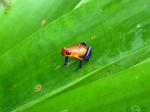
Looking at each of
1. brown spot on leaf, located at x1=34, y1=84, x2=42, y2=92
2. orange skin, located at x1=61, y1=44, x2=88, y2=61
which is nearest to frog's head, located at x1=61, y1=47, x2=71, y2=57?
orange skin, located at x1=61, y1=44, x2=88, y2=61

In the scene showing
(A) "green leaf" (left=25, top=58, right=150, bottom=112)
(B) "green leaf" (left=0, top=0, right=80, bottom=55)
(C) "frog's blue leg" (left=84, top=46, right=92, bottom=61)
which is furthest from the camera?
(B) "green leaf" (left=0, top=0, right=80, bottom=55)

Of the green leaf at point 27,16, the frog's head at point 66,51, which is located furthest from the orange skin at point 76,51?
the green leaf at point 27,16

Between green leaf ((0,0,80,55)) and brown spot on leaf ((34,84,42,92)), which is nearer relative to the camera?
brown spot on leaf ((34,84,42,92))

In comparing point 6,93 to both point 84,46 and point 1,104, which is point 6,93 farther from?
point 84,46

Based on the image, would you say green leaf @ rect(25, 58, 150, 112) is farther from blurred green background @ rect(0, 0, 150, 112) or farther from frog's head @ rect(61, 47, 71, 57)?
frog's head @ rect(61, 47, 71, 57)

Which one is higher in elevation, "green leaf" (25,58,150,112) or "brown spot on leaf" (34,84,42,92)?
"brown spot on leaf" (34,84,42,92)

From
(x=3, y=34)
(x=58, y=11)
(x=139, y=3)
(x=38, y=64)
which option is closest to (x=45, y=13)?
(x=58, y=11)

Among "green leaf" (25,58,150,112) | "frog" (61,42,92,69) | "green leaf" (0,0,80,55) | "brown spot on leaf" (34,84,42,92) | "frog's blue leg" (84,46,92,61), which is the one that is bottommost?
"green leaf" (25,58,150,112)
